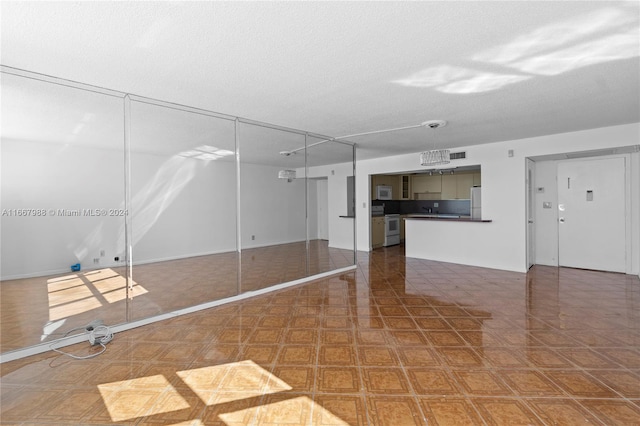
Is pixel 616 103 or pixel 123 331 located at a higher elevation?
pixel 616 103

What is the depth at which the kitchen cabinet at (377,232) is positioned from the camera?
8031 millimetres

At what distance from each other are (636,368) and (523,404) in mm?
1165

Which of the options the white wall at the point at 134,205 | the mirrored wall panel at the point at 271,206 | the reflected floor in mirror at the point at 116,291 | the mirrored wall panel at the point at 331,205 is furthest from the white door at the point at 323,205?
the reflected floor in mirror at the point at 116,291

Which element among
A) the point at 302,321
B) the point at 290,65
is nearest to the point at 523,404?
the point at 302,321

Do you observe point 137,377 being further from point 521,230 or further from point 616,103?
point 521,230

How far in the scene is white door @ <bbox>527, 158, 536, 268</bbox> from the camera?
18.0 ft

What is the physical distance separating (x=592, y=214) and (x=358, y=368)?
5.62 m

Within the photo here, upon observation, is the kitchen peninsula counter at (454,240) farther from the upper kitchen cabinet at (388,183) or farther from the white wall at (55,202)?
the white wall at (55,202)

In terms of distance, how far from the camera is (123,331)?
2.98 meters

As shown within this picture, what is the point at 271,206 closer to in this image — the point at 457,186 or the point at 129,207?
the point at 129,207

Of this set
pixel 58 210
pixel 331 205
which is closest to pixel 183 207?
pixel 58 210

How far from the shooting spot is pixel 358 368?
226cm

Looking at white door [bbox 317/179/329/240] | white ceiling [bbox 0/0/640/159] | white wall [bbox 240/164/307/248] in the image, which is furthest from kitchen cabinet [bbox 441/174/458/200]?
white ceiling [bbox 0/0/640/159]

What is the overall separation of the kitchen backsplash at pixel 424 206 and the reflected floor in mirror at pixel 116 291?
11.9 ft
